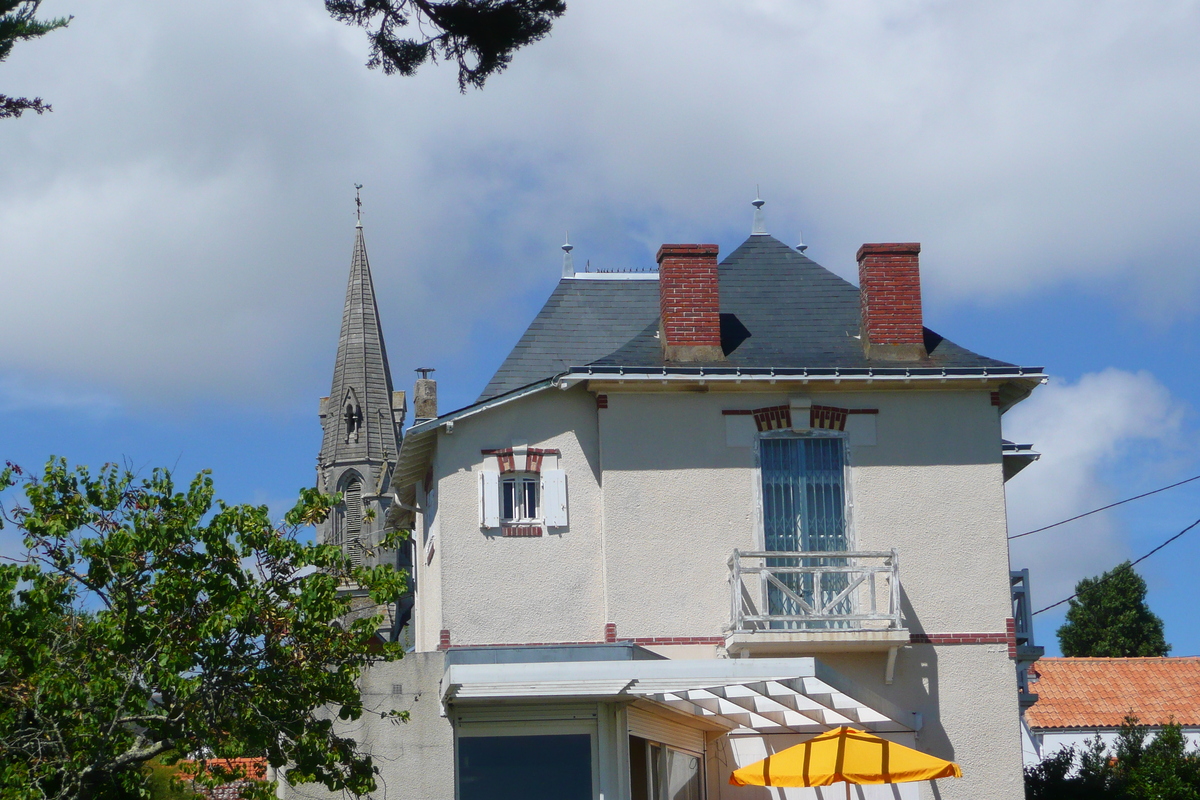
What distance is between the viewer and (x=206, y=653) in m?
12.0

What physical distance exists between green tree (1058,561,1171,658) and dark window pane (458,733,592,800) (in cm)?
4426

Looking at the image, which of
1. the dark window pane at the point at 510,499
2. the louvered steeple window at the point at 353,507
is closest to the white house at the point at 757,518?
the dark window pane at the point at 510,499

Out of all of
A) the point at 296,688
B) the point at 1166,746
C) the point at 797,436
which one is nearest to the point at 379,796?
the point at 296,688

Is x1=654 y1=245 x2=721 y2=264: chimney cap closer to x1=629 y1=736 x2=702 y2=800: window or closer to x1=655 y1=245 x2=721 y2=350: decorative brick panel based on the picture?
x1=655 y1=245 x2=721 y2=350: decorative brick panel

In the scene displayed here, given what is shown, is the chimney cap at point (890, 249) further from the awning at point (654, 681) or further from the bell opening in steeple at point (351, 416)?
the bell opening in steeple at point (351, 416)

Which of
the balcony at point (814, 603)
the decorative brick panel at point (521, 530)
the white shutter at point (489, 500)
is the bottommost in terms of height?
the balcony at point (814, 603)

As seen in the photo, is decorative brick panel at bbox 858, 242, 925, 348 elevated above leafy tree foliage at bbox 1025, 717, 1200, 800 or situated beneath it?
elevated above

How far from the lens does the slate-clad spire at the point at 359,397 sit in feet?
267

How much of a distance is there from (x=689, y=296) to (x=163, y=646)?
8692 mm

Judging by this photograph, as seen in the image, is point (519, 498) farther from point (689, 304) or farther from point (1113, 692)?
point (1113, 692)

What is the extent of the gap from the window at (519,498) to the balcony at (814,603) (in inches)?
97.3

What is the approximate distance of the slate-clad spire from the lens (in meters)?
81.2

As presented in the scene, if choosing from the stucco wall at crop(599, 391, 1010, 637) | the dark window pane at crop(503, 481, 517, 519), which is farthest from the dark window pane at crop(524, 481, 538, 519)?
the stucco wall at crop(599, 391, 1010, 637)

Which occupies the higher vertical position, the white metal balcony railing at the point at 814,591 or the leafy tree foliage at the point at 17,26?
the leafy tree foliage at the point at 17,26
